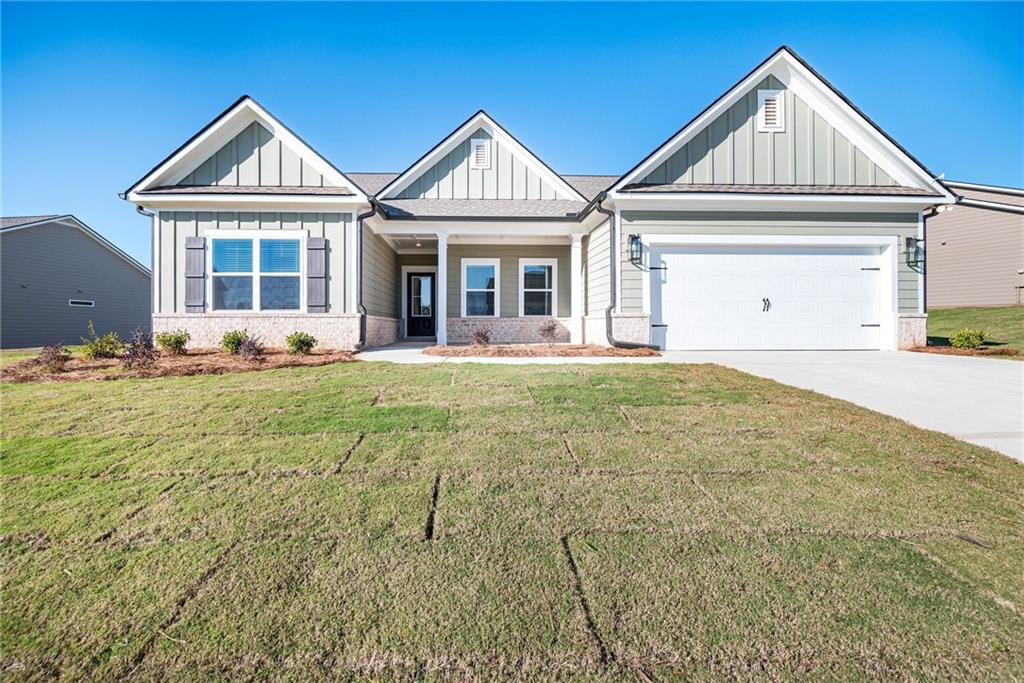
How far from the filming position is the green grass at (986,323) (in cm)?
1133

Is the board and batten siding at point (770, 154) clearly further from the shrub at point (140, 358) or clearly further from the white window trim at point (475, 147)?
the shrub at point (140, 358)

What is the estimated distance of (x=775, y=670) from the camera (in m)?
1.42

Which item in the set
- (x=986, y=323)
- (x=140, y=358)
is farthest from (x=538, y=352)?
(x=986, y=323)

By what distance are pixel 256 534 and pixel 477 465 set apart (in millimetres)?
1319

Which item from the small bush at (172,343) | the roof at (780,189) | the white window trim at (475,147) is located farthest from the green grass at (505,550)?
the white window trim at (475,147)

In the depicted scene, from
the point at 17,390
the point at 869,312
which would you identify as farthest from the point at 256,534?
the point at 869,312

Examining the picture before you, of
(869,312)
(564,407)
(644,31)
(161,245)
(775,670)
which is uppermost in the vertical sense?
(644,31)

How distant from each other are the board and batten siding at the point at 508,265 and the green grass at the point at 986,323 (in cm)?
923

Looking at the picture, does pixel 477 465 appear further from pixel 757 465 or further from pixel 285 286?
pixel 285 286

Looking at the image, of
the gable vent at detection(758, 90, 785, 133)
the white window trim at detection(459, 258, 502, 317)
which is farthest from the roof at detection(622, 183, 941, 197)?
→ the white window trim at detection(459, 258, 502, 317)

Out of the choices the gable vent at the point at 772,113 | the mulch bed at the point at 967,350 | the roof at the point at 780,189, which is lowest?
the mulch bed at the point at 967,350

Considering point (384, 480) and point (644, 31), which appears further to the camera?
point (644, 31)

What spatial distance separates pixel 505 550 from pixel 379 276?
1114 centimetres

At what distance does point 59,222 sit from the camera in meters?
17.9
